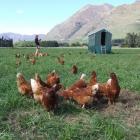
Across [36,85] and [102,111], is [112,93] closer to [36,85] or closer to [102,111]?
[102,111]

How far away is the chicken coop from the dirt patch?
1150 inches

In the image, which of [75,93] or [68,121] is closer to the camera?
[68,121]

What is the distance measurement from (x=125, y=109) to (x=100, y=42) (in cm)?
3130

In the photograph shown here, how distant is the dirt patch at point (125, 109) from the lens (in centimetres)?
820

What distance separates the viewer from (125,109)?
352 inches

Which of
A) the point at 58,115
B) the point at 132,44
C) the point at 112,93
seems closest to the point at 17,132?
the point at 58,115

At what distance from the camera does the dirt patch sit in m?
8.20

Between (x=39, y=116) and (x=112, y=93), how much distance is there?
1944 mm

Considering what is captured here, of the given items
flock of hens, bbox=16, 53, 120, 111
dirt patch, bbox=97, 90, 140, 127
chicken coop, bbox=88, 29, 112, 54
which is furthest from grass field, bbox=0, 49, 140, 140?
chicken coop, bbox=88, 29, 112, 54

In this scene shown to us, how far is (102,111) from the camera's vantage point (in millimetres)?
8734

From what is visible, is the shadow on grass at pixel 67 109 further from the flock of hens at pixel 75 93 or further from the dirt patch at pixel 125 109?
the dirt patch at pixel 125 109

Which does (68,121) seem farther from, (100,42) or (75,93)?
(100,42)

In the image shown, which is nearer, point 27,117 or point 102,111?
point 27,117

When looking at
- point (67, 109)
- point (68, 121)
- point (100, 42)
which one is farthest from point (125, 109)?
point (100, 42)
